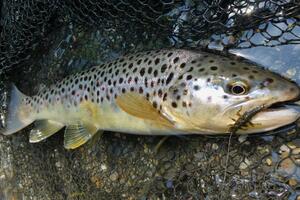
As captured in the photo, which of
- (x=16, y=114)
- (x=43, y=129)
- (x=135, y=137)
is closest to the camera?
(x=135, y=137)

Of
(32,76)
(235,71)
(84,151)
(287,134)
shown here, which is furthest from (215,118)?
(32,76)

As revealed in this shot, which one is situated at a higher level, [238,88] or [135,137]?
[238,88]

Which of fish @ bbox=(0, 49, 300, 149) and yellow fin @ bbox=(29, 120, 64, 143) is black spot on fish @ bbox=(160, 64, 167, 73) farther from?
yellow fin @ bbox=(29, 120, 64, 143)

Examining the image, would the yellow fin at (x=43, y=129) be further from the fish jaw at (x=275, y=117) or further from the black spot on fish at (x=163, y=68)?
the fish jaw at (x=275, y=117)

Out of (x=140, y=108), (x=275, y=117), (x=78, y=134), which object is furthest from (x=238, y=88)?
(x=78, y=134)

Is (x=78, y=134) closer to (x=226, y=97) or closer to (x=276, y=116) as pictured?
(x=226, y=97)

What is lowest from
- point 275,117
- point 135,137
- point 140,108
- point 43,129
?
point 43,129

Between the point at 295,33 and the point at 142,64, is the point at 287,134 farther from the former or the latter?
the point at 142,64
